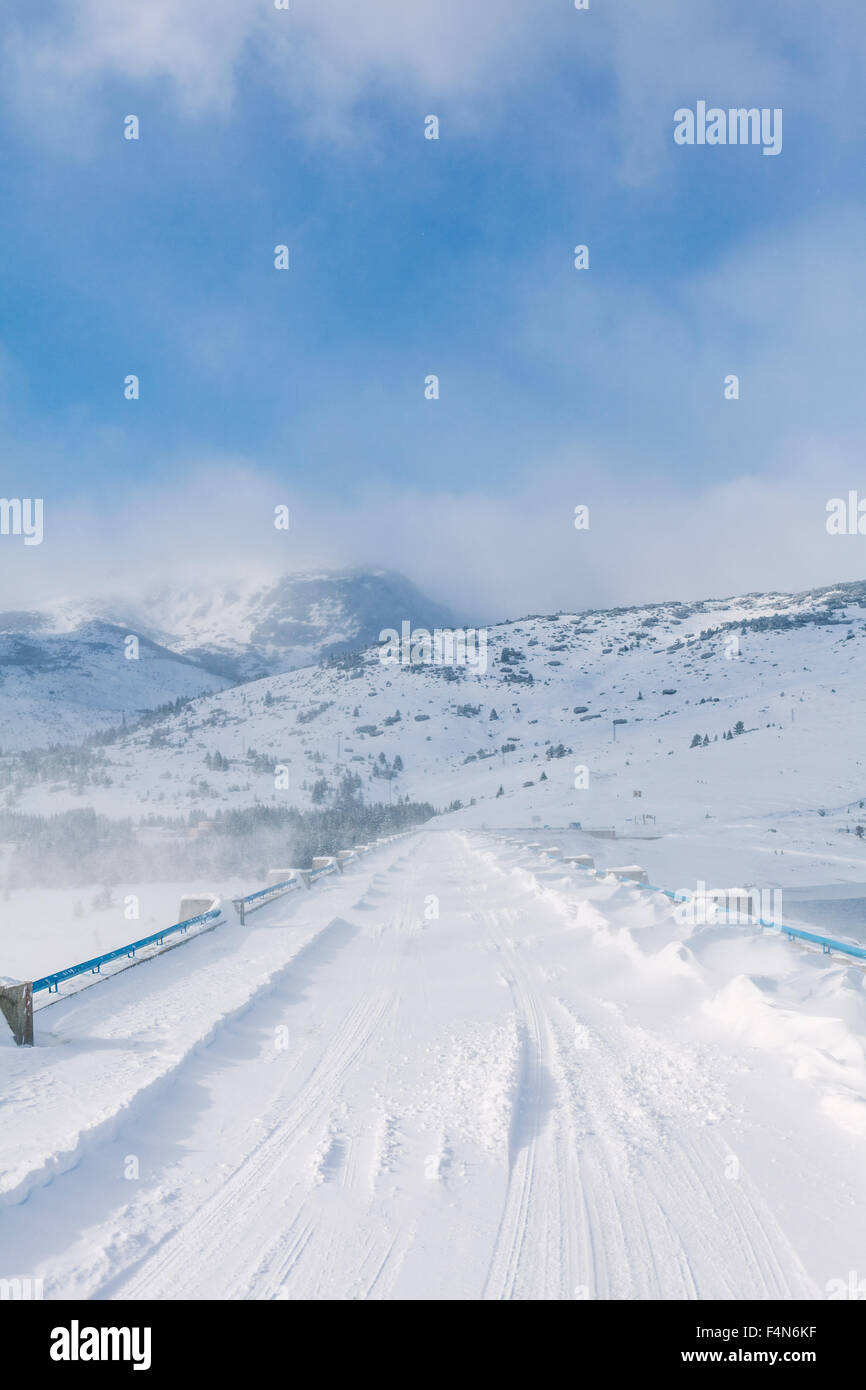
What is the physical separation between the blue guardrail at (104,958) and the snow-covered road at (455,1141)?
715 millimetres

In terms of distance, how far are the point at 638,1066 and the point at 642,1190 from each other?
2.41 meters

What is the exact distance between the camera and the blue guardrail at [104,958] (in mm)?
10336

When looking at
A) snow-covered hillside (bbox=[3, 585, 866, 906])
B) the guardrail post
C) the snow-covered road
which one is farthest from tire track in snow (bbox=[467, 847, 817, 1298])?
snow-covered hillside (bbox=[3, 585, 866, 906])

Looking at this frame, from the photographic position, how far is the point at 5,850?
71688 millimetres

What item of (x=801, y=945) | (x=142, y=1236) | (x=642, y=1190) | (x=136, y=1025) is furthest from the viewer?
(x=801, y=945)

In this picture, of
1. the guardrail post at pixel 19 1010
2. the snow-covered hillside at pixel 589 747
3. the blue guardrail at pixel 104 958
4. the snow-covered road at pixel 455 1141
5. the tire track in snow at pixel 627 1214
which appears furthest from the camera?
the snow-covered hillside at pixel 589 747

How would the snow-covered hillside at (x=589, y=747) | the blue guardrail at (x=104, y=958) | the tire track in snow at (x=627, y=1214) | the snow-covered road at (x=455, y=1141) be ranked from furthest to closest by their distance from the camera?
the snow-covered hillside at (x=589, y=747) < the blue guardrail at (x=104, y=958) < the snow-covered road at (x=455, y=1141) < the tire track in snow at (x=627, y=1214)

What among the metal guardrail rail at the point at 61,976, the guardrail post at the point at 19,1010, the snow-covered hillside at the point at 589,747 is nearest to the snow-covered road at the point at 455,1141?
the guardrail post at the point at 19,1010

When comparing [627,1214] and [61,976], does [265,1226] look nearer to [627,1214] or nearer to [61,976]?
[627,1214]

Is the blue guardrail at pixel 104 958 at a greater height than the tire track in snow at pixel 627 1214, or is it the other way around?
the tire track in snow at pixel 627 1214

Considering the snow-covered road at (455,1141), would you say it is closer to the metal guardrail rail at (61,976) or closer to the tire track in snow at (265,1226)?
the tire track in snow at (265,1226)
